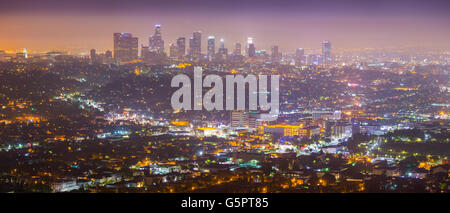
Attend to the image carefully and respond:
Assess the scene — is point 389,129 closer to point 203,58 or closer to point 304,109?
point 304,109

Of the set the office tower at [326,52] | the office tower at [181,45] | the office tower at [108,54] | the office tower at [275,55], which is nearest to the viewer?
the office tower at [108,54]

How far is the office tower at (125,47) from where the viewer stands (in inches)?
1109

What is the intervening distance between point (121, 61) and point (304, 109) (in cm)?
1013

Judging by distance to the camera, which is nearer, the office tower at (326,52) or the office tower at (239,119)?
the office tower at (239,119)

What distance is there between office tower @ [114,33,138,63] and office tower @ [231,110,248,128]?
442 inches

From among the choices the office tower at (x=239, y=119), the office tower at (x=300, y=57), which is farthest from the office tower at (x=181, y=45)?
the office tower at (x=239, y=119)

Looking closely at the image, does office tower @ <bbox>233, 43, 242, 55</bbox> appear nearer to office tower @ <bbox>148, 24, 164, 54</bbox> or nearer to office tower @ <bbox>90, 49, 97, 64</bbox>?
office tower @ <bbox>148, 24, 164, 54</bbox>

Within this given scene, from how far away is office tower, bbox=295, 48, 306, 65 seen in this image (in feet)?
101

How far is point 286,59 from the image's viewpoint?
31.0 metres

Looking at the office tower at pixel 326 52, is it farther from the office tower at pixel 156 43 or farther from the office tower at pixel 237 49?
the office tower at pixel 156 43

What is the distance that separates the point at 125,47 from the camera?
2845 cm

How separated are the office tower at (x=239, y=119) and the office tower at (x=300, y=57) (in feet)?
40.9
